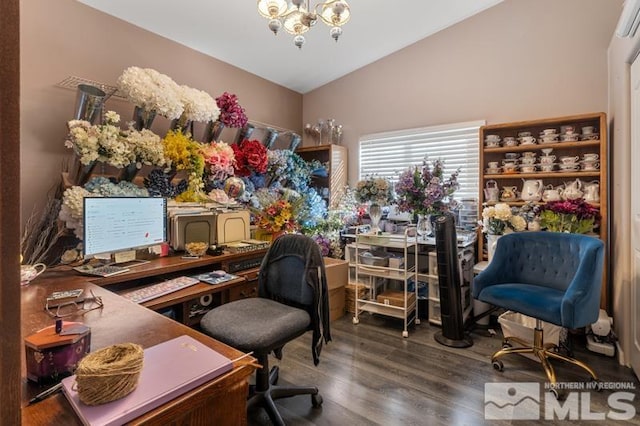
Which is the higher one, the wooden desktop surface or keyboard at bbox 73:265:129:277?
keyboard at bbox 73:265:129:277

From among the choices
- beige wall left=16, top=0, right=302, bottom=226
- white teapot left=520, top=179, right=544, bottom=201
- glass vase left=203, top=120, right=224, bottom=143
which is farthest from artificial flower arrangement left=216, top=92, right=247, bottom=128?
white teapot left=520, top=179, right=544, bottom=201

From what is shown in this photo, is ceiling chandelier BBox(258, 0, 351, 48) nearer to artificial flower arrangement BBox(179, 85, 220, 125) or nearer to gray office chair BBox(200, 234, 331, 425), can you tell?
artificial flower arrangement BBox(179, 85, 220, 125)

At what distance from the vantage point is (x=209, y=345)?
1.00 meters

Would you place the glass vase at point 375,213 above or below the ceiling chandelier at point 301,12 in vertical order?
below

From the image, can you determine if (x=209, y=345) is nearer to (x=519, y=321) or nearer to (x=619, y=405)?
(x=619, y=405)

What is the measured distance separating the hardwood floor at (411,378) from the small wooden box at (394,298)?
256mm

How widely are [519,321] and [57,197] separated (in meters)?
3.64

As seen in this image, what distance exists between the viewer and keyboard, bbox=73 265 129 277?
68.9 inches

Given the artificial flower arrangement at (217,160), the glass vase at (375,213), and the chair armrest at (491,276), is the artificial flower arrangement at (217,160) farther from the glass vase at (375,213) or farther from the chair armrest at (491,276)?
the chair armrest at (491,276)

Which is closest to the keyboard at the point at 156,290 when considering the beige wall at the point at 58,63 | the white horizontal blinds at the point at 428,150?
the beige wall at the point at 58,63

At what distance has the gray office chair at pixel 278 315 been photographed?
1515 millimetres

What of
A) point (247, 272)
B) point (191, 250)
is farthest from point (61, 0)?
point (247, 272)
